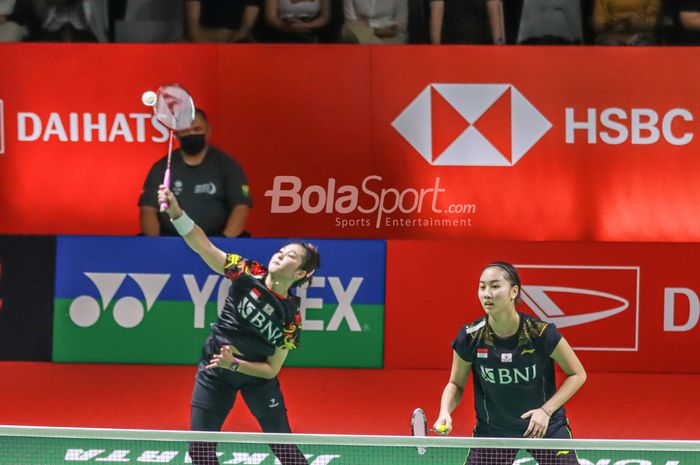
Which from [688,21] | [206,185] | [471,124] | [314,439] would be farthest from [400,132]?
[314,439]

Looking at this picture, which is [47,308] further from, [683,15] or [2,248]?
[683,15]

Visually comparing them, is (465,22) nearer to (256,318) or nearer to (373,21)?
(373,21)

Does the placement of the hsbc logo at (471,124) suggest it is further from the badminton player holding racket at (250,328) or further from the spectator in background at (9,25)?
the badminton player holding racket at (250,328)

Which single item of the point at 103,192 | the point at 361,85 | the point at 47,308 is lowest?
the point at 47,308

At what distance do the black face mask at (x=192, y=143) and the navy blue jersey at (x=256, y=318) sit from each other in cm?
308

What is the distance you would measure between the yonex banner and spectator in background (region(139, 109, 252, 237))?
314 millimetres

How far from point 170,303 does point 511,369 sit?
399 centimetres

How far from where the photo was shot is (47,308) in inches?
329

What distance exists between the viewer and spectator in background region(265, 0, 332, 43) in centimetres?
934

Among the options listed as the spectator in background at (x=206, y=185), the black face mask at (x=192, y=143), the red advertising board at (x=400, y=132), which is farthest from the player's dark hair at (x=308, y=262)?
the red advertising board at (x=400, y=132)

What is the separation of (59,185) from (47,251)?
112cm

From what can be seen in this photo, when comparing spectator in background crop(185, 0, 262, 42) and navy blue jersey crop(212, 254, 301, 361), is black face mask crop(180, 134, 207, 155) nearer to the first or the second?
spectator in background crop(185, 0, 262, 42)

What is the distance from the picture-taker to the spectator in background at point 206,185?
8.41 m

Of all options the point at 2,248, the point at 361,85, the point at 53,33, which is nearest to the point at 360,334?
the point at 361,85
